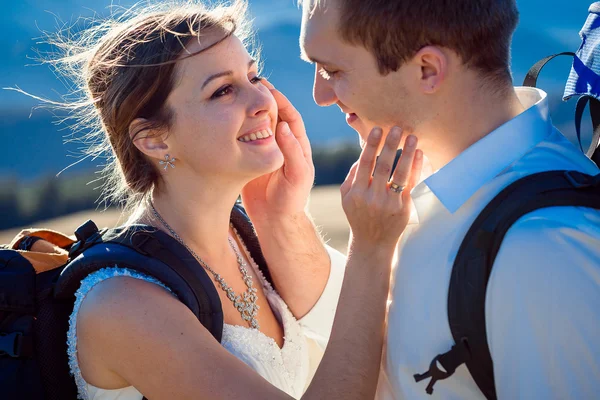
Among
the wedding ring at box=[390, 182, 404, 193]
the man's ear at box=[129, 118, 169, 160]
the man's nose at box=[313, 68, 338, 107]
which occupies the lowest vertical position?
the man's ear at box=[129, 118, 169, 160]

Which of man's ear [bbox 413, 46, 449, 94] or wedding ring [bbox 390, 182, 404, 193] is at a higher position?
man's ear [bbox 413, 46, 449, 94]

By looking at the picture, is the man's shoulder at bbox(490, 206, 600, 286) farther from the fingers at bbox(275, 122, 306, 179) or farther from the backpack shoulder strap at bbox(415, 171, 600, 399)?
the fingers at bbox(275, 122, 306, 179)

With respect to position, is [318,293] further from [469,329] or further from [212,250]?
[469,329]

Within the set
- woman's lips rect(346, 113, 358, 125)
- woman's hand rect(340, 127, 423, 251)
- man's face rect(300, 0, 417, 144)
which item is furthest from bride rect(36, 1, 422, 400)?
woman's lips rect(346, 113, 358, 125)

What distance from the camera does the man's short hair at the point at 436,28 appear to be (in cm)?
199

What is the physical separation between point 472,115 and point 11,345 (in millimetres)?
1522

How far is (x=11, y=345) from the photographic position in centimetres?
205

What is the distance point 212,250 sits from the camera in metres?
2.82

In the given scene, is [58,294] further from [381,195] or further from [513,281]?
[513,281]

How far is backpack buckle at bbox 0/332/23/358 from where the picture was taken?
80.6 inches

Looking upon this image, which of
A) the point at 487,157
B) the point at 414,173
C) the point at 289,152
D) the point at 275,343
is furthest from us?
the point at 289,152

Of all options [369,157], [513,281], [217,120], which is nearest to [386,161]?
[369,157]

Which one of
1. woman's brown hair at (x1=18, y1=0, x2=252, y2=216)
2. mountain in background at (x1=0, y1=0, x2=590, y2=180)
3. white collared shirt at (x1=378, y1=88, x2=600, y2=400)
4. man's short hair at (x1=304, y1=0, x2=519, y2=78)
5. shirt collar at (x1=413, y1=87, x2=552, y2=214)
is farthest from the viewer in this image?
mountain in background at (x1=0, y1=0, x2=590, y2=180)

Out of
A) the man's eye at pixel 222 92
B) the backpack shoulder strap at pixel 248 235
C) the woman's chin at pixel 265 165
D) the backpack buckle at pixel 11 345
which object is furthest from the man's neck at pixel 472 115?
the backpack buckle at pixel 11 345
